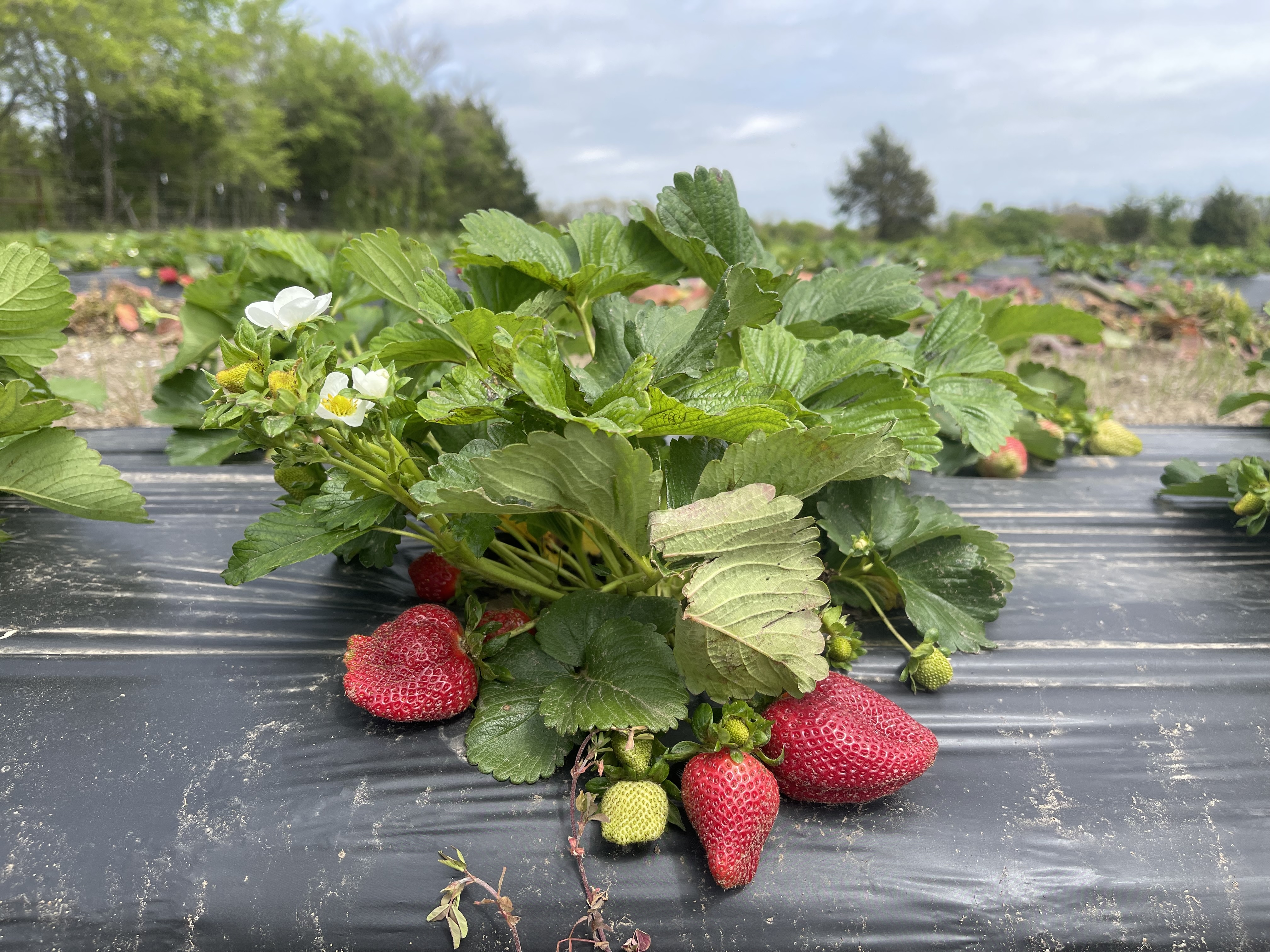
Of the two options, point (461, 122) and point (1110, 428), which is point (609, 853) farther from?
point (461, 122)

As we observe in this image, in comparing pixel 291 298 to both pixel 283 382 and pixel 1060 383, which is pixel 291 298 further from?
pixel 1060 383

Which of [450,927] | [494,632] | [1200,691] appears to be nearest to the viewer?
[450,927]

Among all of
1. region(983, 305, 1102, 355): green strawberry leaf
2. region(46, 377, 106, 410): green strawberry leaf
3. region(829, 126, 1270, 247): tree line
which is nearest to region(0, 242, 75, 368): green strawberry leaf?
region(46, 377, 106, 410): green strawberry leaf

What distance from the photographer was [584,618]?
1020 mm

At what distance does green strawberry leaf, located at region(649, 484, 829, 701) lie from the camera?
2.65ft

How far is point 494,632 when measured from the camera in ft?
3.44

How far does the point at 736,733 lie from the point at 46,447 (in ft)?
3.90

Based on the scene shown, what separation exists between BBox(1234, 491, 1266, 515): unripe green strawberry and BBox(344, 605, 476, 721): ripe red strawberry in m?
1.54

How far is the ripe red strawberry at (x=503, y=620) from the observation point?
1.05m

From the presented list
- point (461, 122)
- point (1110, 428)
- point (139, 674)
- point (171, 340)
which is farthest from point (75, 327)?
point (461, 122)

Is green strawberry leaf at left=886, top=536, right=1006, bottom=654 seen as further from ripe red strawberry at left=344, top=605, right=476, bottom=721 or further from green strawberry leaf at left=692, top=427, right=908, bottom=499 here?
ripe red strawberry at left=344, top=605, right=476, bottom=721

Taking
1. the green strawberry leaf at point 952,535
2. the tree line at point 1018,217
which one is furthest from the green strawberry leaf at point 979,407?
the tree line at point 1018,217

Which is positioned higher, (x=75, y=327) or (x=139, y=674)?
(x=75, y=327)

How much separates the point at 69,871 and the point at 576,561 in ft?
2.22
